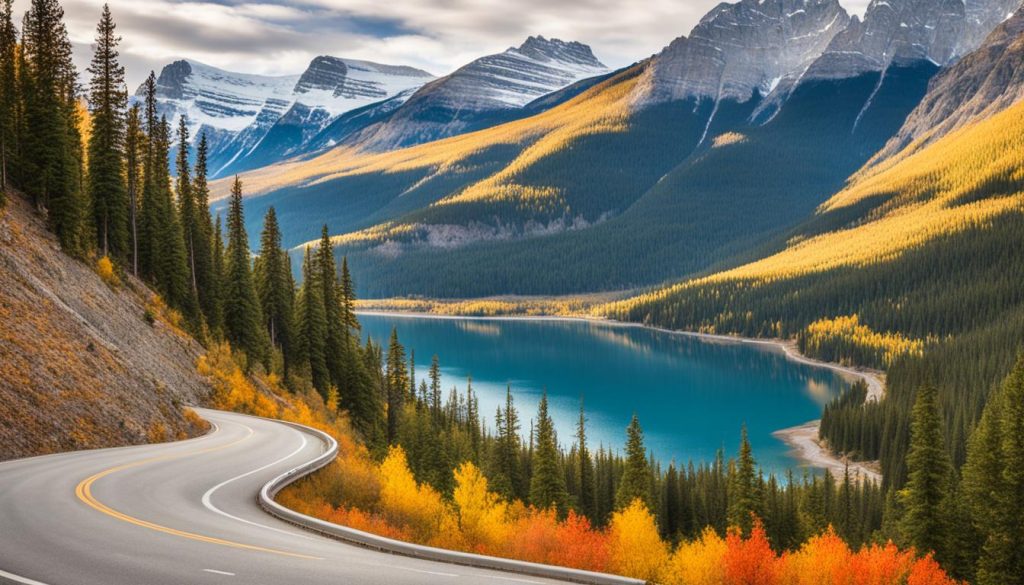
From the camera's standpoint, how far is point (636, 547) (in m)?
48.8

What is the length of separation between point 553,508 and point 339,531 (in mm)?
37515

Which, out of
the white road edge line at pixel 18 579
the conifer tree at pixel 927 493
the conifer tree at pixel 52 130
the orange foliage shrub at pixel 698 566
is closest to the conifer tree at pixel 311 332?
the conifer tree at pixel 52 130

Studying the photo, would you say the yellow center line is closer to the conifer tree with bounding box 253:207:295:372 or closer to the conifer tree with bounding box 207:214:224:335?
the conifer tree with bounding box 207:214:224:335

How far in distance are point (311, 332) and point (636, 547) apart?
126ft

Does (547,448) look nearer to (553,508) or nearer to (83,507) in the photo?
(553,508)

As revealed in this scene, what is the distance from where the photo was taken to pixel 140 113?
254 ft

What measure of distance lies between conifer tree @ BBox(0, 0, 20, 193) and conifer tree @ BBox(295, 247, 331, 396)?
2488 cm

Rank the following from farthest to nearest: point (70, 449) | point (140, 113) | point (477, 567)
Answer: point (140, 113)
point (70, 449)
point (477, 567)

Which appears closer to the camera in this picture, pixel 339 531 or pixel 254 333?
pixel 339 531

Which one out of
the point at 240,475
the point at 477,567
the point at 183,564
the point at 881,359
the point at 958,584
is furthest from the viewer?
the point at 881,359

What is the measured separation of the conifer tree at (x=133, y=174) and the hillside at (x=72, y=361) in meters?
9.99

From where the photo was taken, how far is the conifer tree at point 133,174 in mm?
64438

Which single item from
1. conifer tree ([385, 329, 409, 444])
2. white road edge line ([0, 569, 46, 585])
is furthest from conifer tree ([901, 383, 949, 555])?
conifer tree ([385, 329, 409, 444])

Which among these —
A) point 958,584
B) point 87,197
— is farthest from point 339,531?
point 87,197
